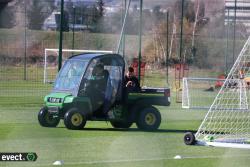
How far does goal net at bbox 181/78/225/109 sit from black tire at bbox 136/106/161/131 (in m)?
6.36

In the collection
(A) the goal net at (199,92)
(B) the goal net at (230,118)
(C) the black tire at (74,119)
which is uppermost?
(B) the goal net at (230,118)

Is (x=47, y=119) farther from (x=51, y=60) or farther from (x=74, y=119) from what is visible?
(x=51, y=60)

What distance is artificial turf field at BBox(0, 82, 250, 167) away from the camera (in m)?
11.2

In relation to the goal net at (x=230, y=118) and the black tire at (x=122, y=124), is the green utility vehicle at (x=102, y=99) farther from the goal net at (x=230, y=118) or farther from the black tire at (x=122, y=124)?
the goal net at (x=230, y=118)

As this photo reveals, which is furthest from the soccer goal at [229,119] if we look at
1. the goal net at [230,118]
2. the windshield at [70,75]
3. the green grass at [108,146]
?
the windshield at [70,75]

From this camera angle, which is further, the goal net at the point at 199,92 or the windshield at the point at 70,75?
the goal net at the point at 199,92

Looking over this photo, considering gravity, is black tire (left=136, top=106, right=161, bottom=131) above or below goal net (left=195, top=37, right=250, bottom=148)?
below

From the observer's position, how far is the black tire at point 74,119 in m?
15.9

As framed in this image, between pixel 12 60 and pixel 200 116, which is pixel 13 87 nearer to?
pixel 12 60

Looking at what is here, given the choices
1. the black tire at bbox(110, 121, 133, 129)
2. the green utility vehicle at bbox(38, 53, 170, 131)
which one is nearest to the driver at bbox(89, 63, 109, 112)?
the green utility vehicle at bbox(38, 53, 170, 131)

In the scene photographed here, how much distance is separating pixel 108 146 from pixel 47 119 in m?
3.78

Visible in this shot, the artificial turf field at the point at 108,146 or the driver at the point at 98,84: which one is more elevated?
the driver at the point at 98,84

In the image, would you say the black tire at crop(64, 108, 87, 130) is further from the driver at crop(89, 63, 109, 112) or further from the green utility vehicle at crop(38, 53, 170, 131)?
the driver at crop(89, 63, 109, 112)

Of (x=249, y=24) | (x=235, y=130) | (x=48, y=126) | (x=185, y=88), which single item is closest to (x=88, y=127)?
(x=48, y=126)
